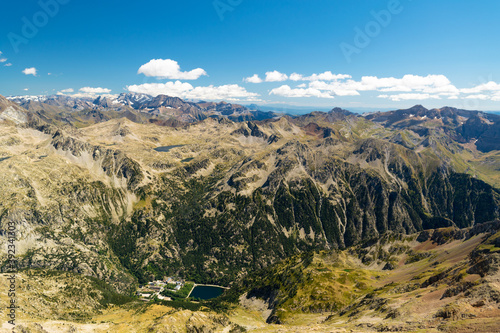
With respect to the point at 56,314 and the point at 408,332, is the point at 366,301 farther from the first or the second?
the point at 56,314

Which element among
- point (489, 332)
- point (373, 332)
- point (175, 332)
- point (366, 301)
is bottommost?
point (175, 332)

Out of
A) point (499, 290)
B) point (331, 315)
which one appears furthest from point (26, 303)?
point (499, 290)

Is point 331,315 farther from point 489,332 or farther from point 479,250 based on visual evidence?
point 489,332

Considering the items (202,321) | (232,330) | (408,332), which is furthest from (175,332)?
(408,332)

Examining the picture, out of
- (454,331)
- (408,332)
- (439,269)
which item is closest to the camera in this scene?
(454,331)

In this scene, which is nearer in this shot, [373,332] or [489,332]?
[489,332]

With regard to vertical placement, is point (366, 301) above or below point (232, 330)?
above

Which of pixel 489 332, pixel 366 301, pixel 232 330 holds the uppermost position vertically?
pixel 489 332

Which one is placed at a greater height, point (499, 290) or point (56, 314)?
point (499, 290)

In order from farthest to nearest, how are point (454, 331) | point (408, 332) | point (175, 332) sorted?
point (175, 332) → point (408, 332) → point (454, 331)
